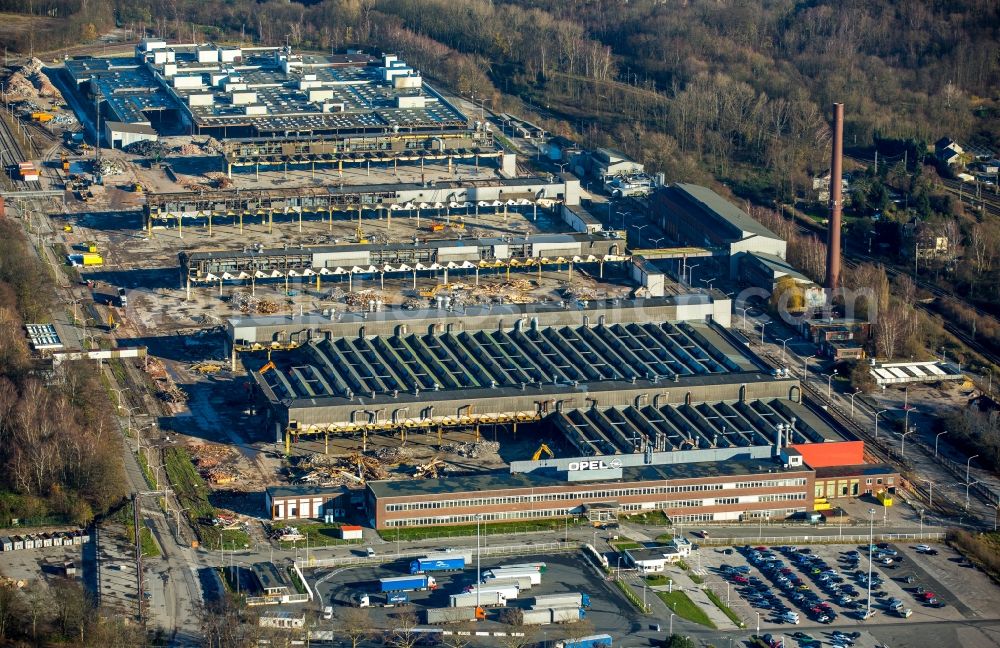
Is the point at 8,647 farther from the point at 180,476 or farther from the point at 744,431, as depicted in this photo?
the point at 744,431

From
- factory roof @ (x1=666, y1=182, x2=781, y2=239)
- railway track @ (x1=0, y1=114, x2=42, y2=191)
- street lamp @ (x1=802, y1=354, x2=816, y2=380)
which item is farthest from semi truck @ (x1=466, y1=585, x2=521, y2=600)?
railway track @ (x1=0, y1=114, x2=42, y2=191)

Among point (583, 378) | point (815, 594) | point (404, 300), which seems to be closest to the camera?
point (815, 594)

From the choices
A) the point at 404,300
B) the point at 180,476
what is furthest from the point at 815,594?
the point at 404,300

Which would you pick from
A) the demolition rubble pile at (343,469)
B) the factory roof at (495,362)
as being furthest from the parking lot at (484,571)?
the factory roof at (495,362)

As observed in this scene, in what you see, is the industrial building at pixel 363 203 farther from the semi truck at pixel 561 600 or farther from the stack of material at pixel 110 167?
the semi truck at pixel 561 600

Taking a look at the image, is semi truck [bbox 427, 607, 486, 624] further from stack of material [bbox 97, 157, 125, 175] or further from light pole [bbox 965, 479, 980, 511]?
stack of material [bbox 97, 157, 125, 175]

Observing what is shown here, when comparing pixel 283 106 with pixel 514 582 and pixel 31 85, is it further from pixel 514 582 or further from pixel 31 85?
pixel 514 582
